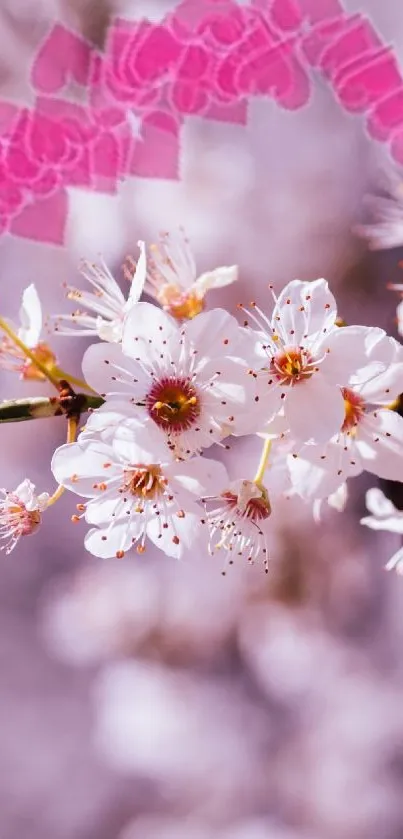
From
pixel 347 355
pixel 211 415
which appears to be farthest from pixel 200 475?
pixel 347 355

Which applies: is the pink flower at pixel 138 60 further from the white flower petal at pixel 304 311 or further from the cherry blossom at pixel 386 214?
the white flower petal at pixel 304 311

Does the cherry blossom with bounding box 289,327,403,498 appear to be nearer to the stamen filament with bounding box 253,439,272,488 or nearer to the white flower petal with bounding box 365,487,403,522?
the stamen filament with bounding box 253,439,272,488

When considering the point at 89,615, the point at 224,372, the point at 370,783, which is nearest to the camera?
the point at 224,372

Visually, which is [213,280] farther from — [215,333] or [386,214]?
[386,214]

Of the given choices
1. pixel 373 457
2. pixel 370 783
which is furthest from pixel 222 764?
pixel 373 457

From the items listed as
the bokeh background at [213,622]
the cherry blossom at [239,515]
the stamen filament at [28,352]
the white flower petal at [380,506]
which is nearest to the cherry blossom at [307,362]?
the cherry blossom at [239,515]

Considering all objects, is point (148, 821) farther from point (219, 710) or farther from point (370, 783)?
point (370, 783)
